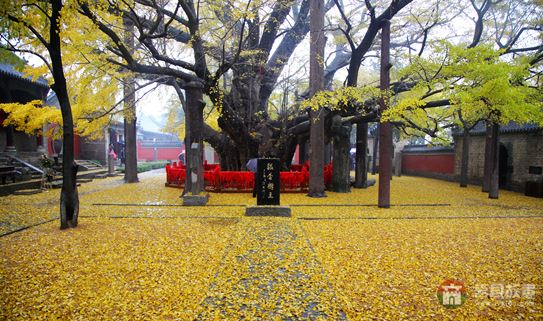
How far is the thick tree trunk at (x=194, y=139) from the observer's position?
9961 mm

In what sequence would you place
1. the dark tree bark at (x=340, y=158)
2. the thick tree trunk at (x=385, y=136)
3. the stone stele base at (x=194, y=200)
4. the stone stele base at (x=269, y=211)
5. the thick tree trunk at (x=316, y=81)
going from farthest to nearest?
the dark tree bark at (x=340, y=158) < the thick tree trunk at (x=316, y=81) < the stone stele base at (x=194, y=200) < the thick tree trunk at (x=385, y=136) < the stone stele base at (x=269, y=211)

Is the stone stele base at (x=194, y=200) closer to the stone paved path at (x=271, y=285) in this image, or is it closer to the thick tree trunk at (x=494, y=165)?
the stone paved path at (x=271, y=285)

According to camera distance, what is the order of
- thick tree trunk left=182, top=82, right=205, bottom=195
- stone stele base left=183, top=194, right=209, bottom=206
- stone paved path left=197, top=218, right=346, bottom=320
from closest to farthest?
stone paved path left=197, top=218, right=346, bottom=320
stone stele base left=183, top=194, right=209, bottom=206
thick tree trunk left=182, top=82, right=205, bottom=195

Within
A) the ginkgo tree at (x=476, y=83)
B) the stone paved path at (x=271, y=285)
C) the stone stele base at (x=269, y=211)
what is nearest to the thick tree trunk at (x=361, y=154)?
the ginkgo tree at (x=476, y=83)

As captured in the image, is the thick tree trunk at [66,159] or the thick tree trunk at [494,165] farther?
the thick tree trunk at [494,165]

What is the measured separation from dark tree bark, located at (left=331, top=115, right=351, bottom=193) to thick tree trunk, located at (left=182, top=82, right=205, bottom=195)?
6.08 m

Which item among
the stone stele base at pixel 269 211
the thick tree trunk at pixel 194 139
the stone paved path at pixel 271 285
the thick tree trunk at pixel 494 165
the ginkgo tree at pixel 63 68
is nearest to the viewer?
the stone paved path at pixel 271 285

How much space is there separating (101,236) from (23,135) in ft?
58.6

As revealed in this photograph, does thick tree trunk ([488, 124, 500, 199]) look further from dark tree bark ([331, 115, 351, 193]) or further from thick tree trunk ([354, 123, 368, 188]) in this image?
dark tree bark ([331, 115, 351, 193])

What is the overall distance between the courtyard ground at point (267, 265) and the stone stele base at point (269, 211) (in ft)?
1.44

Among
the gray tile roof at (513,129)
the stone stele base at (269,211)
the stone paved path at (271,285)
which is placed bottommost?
the stone paved path at (271,285)

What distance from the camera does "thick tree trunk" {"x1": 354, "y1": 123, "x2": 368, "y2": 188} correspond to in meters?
14.4

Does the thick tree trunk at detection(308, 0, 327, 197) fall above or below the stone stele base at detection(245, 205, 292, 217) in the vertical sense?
above

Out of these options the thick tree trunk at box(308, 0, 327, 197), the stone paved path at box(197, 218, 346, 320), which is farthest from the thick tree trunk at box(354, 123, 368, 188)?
the stone paved path at box(197, 218, 346, 320)
